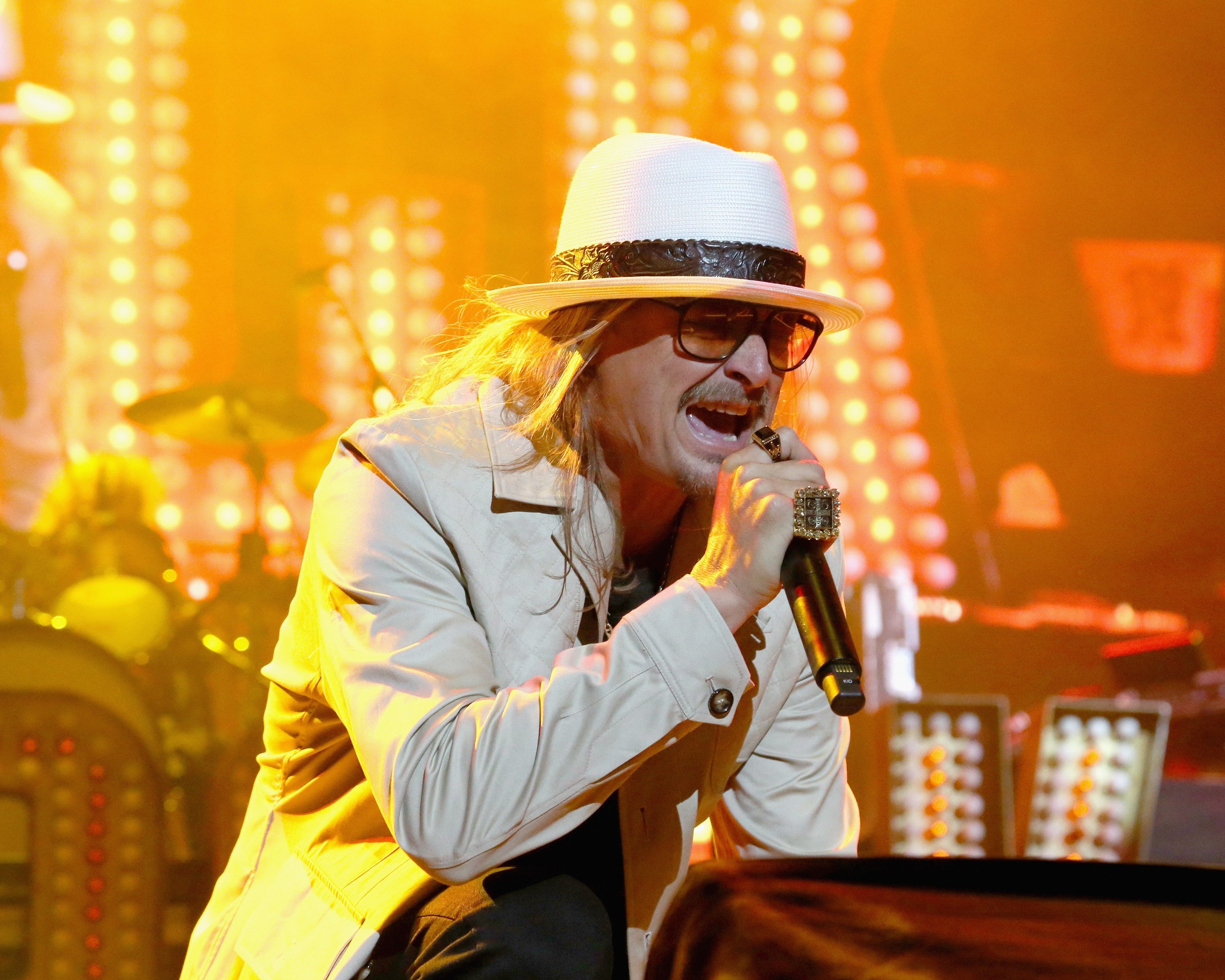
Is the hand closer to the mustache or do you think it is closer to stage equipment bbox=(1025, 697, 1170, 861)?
the mustache

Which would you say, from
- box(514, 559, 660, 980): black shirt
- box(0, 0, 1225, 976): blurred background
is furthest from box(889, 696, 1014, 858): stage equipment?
box(514, 559, 660, 980): black shirt

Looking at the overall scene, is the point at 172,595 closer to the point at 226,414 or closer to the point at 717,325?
the point at 226,414

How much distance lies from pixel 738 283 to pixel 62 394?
2.16 m

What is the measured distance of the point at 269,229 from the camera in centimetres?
287

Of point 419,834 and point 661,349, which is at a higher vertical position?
point 661,349

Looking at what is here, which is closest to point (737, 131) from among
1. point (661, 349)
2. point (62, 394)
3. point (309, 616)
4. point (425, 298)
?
point (425, 298)

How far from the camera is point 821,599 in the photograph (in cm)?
90

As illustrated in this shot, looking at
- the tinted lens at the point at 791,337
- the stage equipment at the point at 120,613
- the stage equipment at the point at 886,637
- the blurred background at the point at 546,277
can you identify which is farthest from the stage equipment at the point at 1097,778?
the stage equipment at the point at 120,613

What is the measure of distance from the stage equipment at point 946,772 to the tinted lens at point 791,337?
1532 millimetres

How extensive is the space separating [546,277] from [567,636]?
6.50 ft

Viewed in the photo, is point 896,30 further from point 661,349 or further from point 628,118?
point 661,349

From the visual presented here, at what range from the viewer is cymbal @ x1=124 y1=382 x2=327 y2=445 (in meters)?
2.58

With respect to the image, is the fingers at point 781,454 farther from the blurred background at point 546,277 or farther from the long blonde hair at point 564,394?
the blurred background at point 546,277

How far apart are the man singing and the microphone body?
3cm
